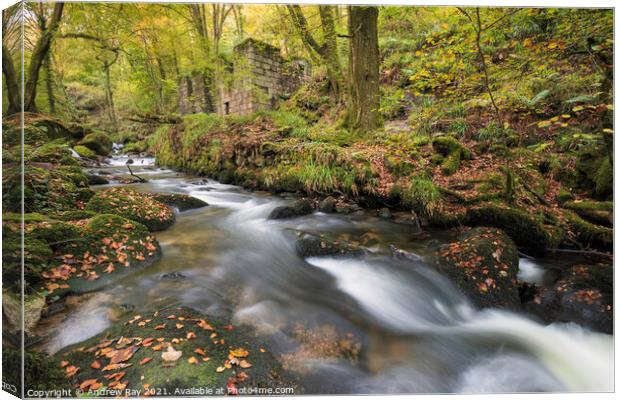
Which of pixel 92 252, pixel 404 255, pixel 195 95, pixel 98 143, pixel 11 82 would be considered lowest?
pixel 404 255

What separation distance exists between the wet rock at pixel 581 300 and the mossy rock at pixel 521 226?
0.66 meters

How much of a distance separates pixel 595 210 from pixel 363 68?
420 cm

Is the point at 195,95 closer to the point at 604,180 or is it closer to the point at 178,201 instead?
the point at 178,201

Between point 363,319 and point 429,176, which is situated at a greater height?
point 429,176

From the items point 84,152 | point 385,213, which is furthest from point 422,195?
point 84,152

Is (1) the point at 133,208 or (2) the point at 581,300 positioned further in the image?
(1) the point at 133,208

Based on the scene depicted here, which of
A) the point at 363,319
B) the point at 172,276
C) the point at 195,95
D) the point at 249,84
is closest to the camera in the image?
the point at 363,319

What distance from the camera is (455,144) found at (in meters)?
5.38

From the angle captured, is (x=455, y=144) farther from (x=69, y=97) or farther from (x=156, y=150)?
(x=156, y=150)

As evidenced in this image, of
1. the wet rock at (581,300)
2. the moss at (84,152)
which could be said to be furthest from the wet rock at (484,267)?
the moss at (84,152)

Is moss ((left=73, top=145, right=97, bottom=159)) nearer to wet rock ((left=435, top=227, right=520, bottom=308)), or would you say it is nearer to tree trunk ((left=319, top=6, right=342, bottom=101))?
tree trunk ((left=319, top=6, right=342, bottom=101))

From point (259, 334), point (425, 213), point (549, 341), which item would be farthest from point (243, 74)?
point (549, 341)

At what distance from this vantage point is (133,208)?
4.11 m

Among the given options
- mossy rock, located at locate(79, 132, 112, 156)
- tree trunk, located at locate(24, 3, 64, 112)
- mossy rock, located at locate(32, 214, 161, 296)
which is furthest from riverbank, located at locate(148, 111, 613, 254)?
tree trunk, located at locate(24, 3, 64, 112)
